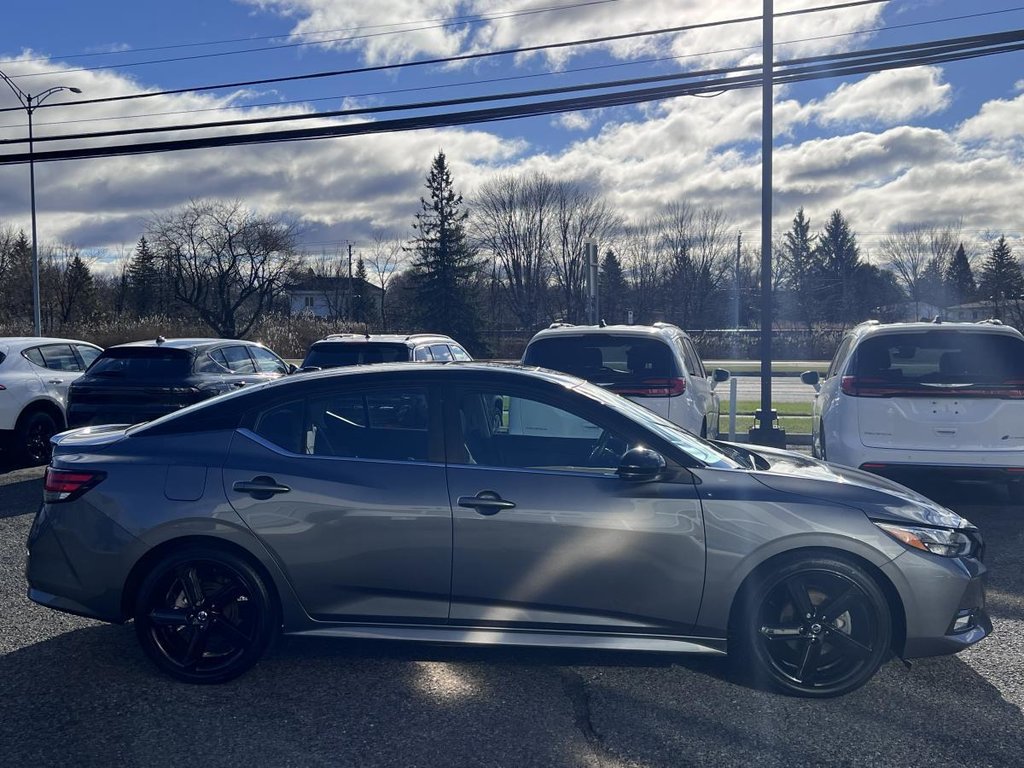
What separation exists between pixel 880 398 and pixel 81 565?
6451 mm

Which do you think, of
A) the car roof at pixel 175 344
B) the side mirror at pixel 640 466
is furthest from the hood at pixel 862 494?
the car roof at pixel 175 344

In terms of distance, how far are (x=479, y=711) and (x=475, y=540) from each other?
2.52 feet

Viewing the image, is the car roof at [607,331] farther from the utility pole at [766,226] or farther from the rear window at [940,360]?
the utility pole at [766,226]

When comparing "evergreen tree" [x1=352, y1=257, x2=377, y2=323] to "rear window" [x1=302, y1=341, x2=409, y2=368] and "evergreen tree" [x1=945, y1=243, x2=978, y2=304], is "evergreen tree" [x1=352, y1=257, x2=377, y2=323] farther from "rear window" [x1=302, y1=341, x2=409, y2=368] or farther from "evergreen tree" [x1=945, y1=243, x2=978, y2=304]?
"rear window" [x1=302, y1=341, x2=409, y2=368]

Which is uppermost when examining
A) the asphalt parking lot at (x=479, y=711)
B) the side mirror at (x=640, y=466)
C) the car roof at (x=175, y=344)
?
the car roof at (x=175, y=344)

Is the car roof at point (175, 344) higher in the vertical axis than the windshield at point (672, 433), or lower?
higher

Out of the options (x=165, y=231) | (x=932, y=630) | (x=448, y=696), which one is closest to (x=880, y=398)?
(x=932, y=630)

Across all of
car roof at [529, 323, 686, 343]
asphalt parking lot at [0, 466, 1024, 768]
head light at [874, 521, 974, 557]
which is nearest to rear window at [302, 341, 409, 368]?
car roof at [529, 323, 686, 343]

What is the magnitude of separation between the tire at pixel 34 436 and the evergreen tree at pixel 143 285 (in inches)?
2365

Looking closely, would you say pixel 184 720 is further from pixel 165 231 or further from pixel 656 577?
pixel 165 231

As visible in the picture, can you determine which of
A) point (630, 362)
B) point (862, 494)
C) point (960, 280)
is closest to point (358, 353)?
point (630, 362)

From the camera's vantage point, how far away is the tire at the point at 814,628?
13.4 ft

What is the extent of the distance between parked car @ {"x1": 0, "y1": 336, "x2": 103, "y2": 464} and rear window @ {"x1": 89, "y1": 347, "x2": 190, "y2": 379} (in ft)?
2.79

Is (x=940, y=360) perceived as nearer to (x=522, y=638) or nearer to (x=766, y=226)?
(x=522, y=638)
